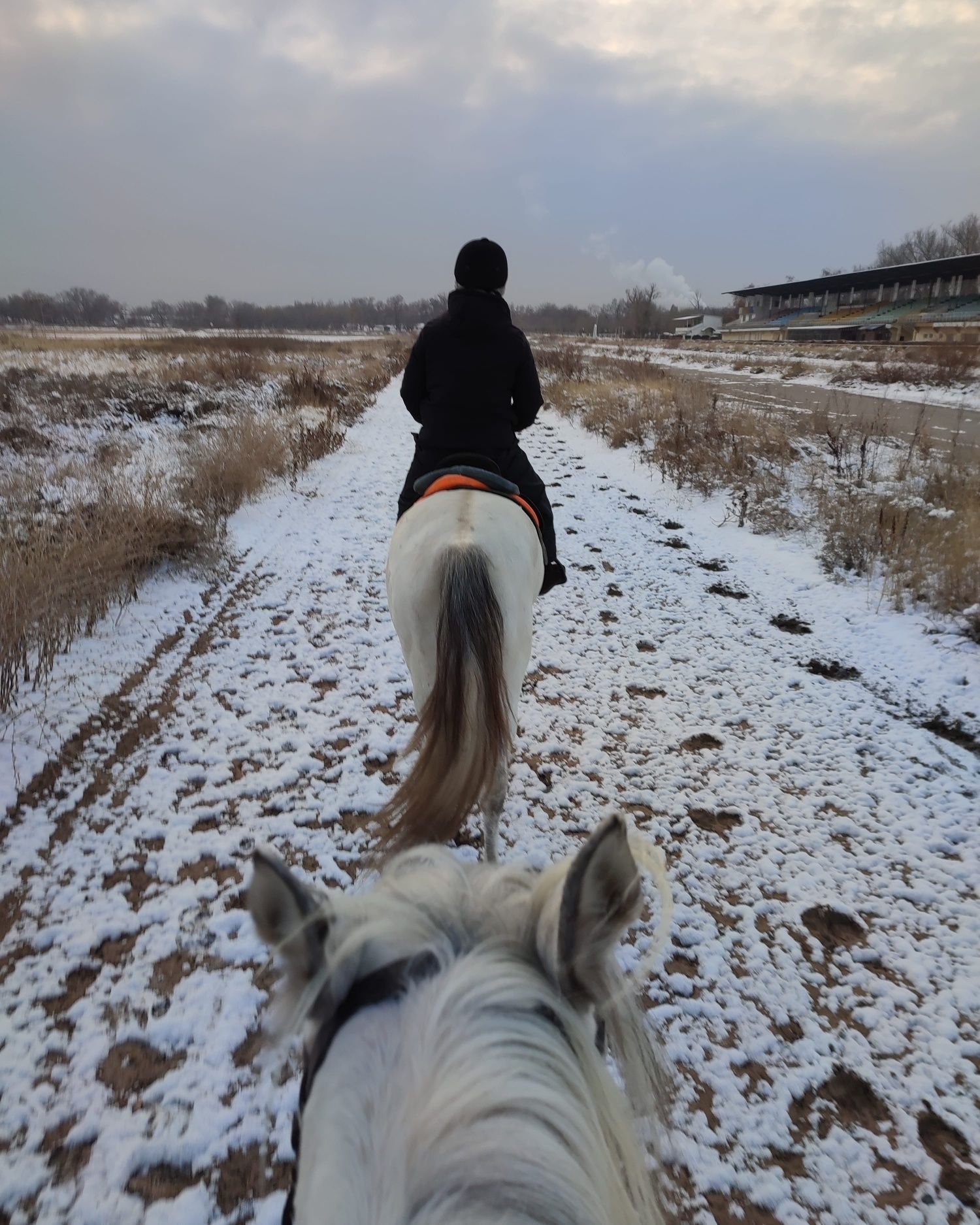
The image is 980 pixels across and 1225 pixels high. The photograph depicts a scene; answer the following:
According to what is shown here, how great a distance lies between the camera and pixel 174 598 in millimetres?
5371

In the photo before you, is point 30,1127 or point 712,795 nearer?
point 30,1127

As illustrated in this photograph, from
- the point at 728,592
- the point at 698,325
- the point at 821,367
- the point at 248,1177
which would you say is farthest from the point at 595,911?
the point at 698,325

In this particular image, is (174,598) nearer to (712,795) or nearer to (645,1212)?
(712,795)

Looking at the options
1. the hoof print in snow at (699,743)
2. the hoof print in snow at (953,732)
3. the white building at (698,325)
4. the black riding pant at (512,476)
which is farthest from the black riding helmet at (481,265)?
the white building at (698,325)

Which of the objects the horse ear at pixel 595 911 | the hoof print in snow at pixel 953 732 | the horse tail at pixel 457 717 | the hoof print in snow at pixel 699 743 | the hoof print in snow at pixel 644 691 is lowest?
the hoof print in snow at pixel 699 743

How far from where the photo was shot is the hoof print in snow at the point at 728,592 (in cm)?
554

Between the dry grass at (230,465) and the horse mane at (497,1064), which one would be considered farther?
the dry grass at (230,465)

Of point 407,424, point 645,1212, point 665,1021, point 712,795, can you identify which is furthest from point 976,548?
point 407,424

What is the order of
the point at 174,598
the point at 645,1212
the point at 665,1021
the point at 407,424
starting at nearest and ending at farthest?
the point at 645,1212 → the point at 665,1021 → the point at 174,598 → the point at 407,424

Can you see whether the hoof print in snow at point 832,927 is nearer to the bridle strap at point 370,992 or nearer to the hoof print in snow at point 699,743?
the hoof print in snow at point 699,743

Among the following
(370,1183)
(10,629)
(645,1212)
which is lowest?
(10,629)

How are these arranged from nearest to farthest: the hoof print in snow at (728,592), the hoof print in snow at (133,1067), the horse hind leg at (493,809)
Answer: the hoof print in snow at (133,1067)
the horse hind leg at (493,809)
the hoof print in snow at (728,592)

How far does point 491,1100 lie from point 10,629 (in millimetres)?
3968

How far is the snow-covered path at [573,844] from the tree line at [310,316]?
75.7 m
